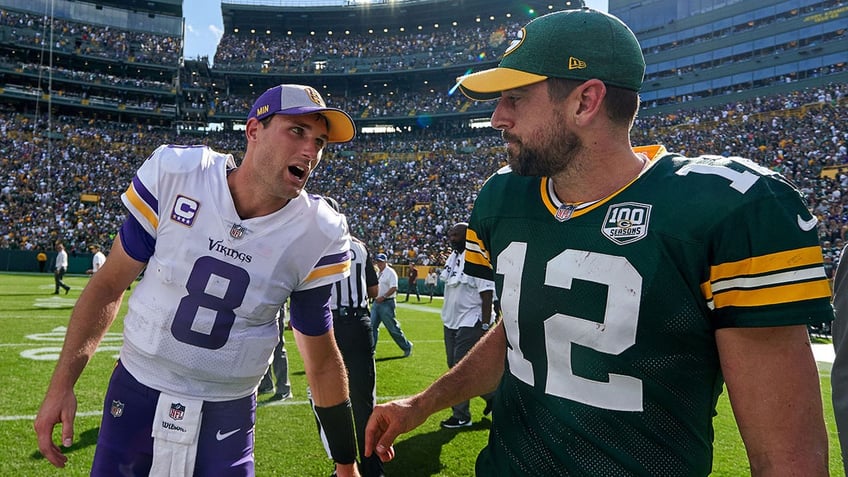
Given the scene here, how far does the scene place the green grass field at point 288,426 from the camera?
15.7ft

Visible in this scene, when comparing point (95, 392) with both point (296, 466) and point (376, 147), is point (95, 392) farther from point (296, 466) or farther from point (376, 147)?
point (376, 147)

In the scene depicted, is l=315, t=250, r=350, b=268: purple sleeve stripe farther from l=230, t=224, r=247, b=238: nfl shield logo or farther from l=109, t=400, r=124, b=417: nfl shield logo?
l=109, t=400, r=124, b=417: nfl shield logo

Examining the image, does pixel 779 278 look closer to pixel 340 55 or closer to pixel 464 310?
pixel 464 310

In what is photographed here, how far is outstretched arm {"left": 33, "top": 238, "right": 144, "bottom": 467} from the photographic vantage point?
7.89ft

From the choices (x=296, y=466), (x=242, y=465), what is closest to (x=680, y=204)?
(x=242, y=465)

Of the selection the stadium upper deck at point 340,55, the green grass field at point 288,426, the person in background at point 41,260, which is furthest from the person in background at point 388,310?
the stadium upper deck at point 340,55

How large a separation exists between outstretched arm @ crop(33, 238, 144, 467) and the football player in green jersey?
142cm

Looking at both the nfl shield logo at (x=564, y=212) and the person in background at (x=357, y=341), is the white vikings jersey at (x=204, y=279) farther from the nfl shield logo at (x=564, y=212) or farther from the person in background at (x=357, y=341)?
the person in background at (x=357, y=341)

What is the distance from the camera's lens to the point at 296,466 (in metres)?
4.81

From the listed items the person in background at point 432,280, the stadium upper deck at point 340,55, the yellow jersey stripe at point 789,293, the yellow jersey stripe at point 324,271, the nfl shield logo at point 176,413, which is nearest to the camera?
the yellow jersey stripe at point 789,293

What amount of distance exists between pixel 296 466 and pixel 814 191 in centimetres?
2925

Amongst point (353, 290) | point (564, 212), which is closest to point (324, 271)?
point (564, 212)

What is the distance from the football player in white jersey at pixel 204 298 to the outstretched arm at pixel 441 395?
79 centimetres

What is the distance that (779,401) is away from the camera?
1.34 m
